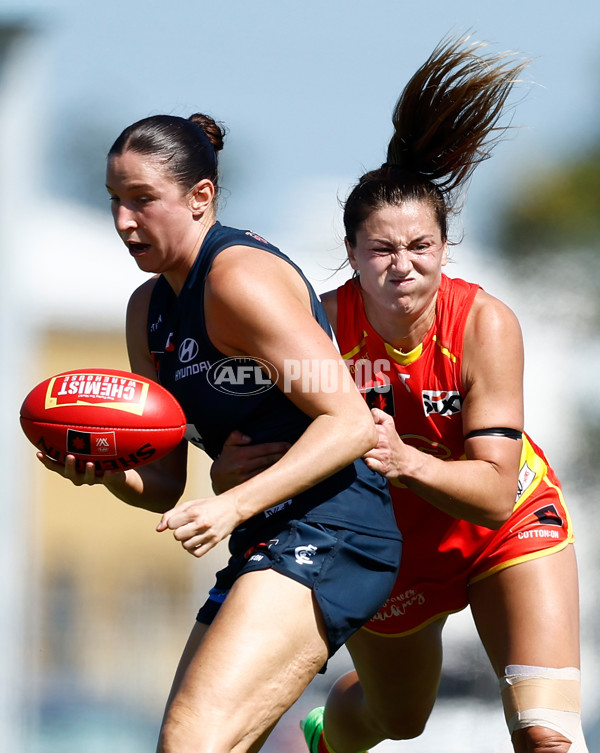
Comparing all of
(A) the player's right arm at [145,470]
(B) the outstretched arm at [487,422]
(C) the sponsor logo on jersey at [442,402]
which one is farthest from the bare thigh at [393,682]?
(A) the player's right arm at [145,470]

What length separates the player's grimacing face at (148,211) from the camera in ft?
8.45

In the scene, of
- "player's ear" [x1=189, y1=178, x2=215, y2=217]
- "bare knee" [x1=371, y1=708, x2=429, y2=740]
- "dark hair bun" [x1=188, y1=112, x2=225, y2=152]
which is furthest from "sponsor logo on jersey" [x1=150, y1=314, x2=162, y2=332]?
"bare knee" [x1=371, y1=708, x2=429, y2=740]

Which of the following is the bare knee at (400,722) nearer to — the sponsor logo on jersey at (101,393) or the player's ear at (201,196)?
the sponsor logo on jersey at (101,393)

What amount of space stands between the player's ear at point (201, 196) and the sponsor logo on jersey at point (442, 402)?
2.89 ft

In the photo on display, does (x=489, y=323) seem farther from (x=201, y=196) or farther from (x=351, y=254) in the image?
(x=201, y=196)

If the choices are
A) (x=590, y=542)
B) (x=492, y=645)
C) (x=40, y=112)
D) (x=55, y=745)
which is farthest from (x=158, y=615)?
(x=492, y=645)

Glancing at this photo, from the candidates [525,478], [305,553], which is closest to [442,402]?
[525,478]

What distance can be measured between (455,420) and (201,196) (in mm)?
1034

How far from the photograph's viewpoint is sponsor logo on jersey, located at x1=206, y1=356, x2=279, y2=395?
8.04 ft

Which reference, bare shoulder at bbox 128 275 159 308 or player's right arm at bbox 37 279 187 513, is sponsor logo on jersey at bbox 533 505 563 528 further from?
bare shoulder at bbox 128 275 159 308

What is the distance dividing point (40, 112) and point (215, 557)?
3366mm

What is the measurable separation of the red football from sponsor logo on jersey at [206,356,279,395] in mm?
178

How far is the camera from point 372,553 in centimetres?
246

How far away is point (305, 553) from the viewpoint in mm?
2336
